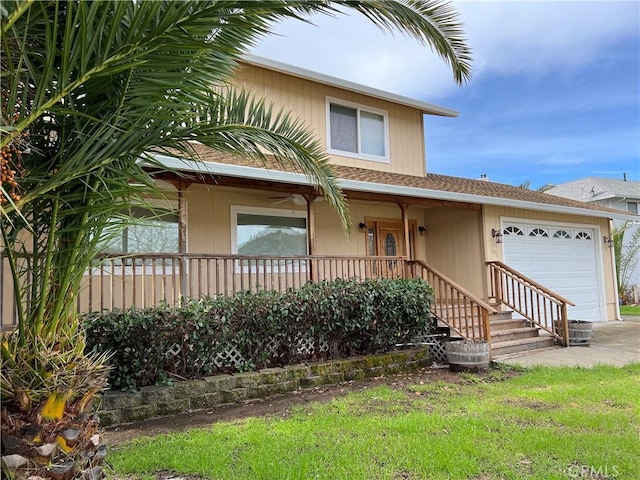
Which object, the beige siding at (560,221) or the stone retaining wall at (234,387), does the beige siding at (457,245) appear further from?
the stone retaining wall at (234,387)

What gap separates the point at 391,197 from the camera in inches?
372

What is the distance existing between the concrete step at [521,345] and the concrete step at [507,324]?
45cm

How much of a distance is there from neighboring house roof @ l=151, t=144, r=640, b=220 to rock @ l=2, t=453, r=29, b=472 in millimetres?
3503

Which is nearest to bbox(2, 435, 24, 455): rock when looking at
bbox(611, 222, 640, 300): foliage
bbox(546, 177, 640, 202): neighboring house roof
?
bbox(611, 222, 640, 300): foliage

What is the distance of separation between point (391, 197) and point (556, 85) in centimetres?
1062

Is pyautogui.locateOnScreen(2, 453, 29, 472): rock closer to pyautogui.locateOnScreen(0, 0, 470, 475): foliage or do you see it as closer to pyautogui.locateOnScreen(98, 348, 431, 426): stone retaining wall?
pyautogui.locateOnScreen(0, 0, 470, 475): foliage

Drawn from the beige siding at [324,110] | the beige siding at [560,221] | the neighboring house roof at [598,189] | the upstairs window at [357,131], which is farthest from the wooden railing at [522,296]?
the neighboring house roof at [598,189]

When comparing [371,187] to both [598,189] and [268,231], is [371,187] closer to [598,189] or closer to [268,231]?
[268,231]

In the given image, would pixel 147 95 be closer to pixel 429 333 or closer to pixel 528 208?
pixel 429 333

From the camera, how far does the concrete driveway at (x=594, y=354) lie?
7.60 m

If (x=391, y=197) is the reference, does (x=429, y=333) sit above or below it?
below

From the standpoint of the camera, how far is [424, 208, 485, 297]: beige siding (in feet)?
35.7

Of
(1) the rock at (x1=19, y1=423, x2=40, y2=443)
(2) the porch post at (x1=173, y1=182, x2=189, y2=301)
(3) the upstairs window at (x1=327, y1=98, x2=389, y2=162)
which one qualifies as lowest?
(1) the rock at (x1=19, y1=423, x2=40, y2=443)

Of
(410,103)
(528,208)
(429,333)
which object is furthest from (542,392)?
(410,103)
